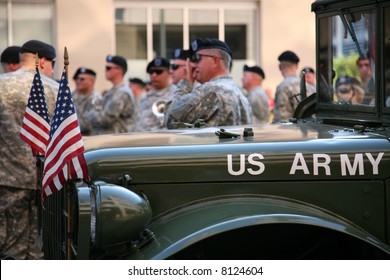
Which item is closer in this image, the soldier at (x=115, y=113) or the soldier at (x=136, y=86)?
the soldier at (x=115, y=113)

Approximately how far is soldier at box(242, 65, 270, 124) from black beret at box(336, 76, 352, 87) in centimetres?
723

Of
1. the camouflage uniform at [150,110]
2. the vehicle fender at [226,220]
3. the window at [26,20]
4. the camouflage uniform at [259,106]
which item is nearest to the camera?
the vehicle fender at [226,220]

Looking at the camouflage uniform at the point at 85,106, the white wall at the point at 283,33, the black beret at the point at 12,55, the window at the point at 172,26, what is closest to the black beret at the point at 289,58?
the camouflage uniform at the point at 85,106

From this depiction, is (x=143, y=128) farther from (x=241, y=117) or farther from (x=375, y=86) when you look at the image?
(x=375, y=86)

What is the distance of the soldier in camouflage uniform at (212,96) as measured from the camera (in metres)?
6.75

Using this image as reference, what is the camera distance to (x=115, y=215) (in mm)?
3971

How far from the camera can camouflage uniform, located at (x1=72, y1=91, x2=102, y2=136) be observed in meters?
12.6

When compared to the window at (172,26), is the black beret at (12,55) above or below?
below

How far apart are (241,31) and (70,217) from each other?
43.9 feet

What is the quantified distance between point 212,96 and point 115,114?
18.2ft

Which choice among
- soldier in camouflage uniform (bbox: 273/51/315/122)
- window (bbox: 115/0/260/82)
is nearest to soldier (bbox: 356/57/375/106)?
soldier in camouflage uniform (bbox: 273/51/315/122)

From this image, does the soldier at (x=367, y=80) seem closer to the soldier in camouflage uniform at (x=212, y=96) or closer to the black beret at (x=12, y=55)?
the soldier in camouflage uniform at (x=212, y=96)

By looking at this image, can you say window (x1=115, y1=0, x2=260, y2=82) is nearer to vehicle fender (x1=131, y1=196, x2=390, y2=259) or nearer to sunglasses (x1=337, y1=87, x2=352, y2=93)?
sunglasses (x1=337, y1=87, x2=352, y2=93)

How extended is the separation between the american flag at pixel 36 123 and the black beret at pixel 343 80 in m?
1.67
